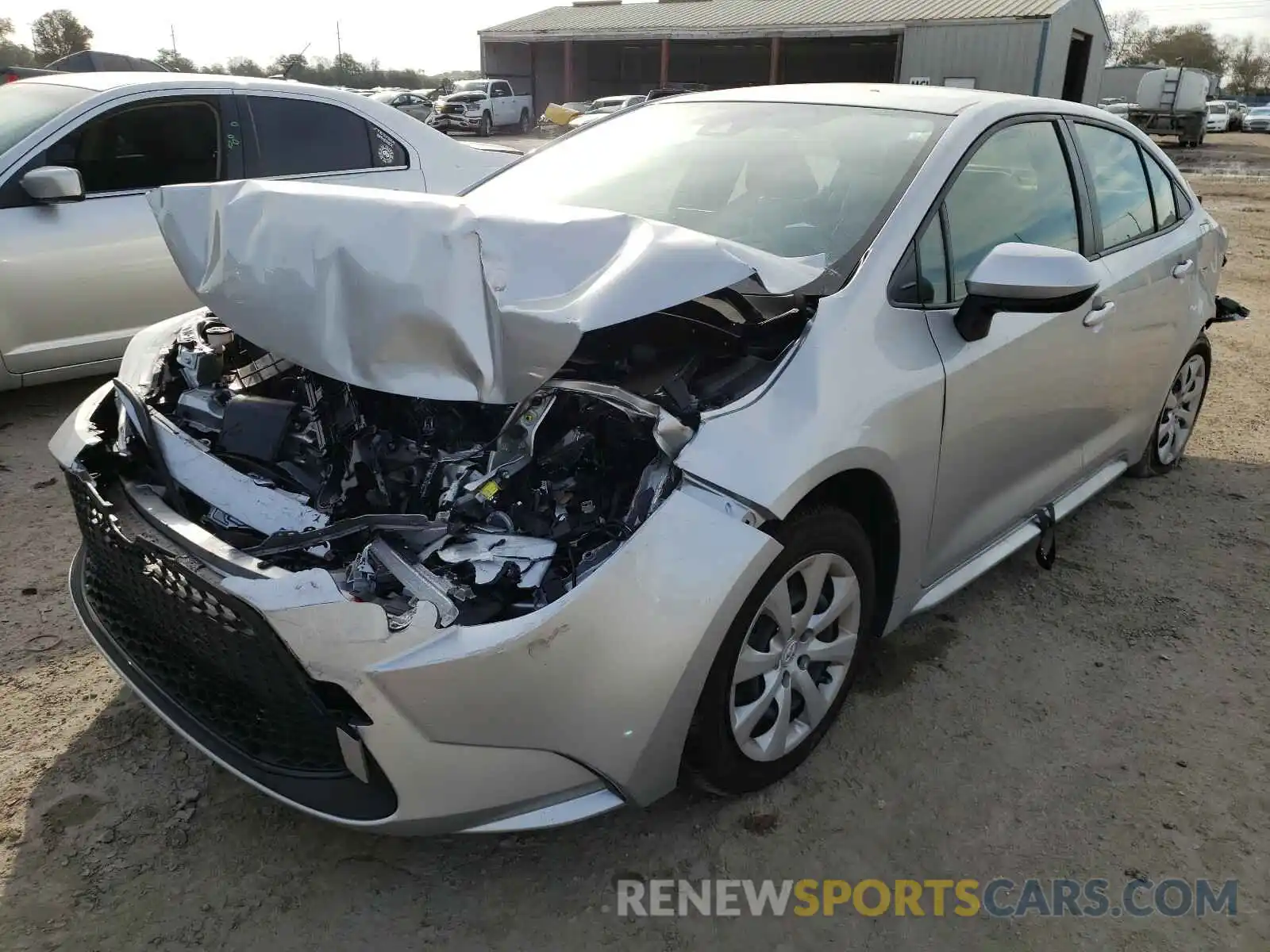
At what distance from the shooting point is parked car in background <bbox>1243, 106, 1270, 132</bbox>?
43.3m

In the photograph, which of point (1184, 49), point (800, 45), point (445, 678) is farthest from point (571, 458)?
point (1184, 49)

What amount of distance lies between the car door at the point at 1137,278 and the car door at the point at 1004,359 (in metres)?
0.17

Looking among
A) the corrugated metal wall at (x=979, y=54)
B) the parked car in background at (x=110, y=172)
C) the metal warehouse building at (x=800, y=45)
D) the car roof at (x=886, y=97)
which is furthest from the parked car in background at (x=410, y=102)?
the car roof at (x=886, y=97)

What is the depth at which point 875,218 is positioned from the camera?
2490mm

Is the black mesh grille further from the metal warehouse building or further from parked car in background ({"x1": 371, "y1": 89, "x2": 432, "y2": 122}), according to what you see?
parked car in background ({"x1": 371, "y1": 89, "x2": 432, "y2": 122})

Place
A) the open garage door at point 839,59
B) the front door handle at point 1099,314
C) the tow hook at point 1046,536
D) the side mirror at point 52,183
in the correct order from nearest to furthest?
1. the front door handle at point 1099,314
2. the tow hook at point 1046,536
3. the side mirror at point 52,183
4. the open garage door at point 839,59

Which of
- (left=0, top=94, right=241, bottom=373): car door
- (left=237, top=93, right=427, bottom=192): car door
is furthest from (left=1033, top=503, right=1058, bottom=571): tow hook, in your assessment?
(left=0, top=94, right=241, bottom=373): car door

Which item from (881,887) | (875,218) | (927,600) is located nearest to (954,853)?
(881,887)

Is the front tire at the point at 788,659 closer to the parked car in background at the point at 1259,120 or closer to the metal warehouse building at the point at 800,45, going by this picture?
the metal warehouse building at the point at 800,45

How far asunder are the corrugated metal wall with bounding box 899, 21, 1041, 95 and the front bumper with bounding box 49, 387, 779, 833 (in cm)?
2729

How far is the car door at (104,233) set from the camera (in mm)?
4246

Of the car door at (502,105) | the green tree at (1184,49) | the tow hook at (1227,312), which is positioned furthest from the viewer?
the green tree at (1184,49)

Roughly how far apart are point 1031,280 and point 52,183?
4125mm

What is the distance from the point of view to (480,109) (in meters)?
30.8
